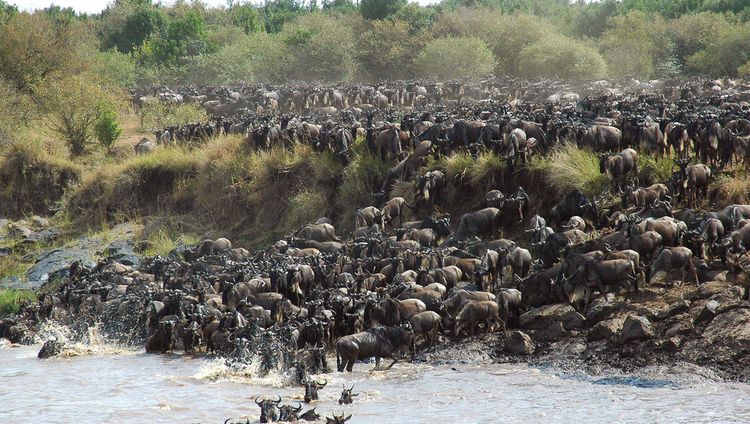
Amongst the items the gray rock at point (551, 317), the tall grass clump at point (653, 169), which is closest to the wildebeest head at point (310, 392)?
the gray rock at point (551, 317)

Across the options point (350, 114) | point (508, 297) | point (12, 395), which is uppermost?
point (350, 114)

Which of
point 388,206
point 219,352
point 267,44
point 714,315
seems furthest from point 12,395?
point 267,44

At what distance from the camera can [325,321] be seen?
13.9m

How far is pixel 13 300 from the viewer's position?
20.8m

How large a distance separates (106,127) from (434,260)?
53.7ft

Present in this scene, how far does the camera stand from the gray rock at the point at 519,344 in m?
13.1

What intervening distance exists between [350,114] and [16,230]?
8801mm

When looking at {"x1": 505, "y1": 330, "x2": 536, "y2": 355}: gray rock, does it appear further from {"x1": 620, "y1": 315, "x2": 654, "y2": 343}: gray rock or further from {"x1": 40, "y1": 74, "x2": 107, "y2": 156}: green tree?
{"x1": 40, "y1": 74, "x2": 107, "y2": 156}: green tree

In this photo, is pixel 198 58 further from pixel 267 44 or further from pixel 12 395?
pixel 12 395

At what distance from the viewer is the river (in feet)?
35.7

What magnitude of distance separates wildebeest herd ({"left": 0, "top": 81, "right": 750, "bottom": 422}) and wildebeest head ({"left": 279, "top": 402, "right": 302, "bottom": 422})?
2 centimetres

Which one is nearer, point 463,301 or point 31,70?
point 463,301

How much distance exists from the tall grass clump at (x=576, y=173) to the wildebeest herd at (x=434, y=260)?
0.26 meters

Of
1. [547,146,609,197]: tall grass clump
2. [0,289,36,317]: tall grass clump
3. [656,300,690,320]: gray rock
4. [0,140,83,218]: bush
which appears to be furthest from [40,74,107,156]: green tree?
[656,300,690,320]: gray rock
